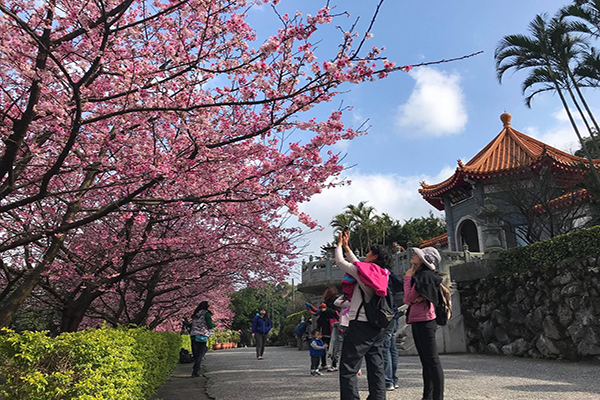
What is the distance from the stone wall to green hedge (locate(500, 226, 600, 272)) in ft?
0.67

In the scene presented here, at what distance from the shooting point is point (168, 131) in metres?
6.37

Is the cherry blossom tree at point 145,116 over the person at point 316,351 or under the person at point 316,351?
over

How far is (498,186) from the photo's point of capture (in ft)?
52.8

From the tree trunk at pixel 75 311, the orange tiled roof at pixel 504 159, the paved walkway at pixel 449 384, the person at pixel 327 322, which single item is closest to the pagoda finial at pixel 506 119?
the orange tiled roof at pixel 504 159

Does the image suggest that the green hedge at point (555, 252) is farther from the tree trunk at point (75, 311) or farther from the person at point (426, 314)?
the tree trunk at point (75, 311)

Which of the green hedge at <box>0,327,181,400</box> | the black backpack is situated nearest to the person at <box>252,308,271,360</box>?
the green hedge at <box>0,327,181,400</box>

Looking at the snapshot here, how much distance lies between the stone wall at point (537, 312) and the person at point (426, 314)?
21.7ft

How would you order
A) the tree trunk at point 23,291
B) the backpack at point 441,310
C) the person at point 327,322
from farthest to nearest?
the person at point 327,322, the tree trunk at point 23,291, the backpack at point 441,310

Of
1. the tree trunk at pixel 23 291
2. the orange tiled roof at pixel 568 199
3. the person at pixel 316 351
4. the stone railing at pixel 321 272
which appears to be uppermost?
the orange tiled roof at pixel 568 199

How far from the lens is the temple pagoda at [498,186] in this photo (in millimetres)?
14852

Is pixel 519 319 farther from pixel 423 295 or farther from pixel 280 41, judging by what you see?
pixel 280 41

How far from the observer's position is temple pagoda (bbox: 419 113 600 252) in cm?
1485

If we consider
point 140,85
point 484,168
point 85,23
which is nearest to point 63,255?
point 140,85

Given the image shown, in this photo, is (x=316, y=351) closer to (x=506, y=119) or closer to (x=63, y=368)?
(x=63, y=368)
